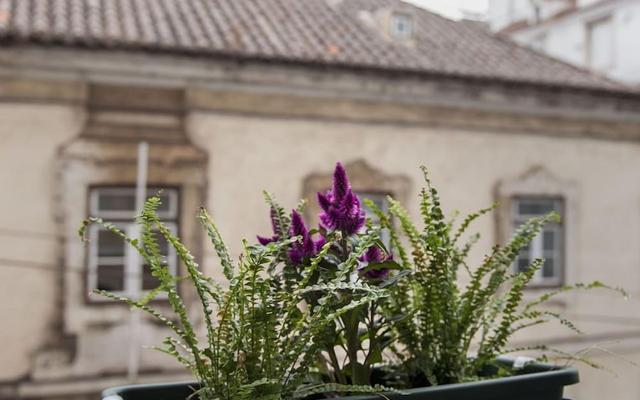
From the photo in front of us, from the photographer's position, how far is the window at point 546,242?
6586 millimetres

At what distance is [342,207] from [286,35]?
519 centimetres

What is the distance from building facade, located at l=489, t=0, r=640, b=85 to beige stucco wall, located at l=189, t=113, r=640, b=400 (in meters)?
2.52

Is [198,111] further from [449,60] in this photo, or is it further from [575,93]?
[575,93]

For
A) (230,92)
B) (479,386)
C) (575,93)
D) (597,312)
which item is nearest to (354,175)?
(230,92)

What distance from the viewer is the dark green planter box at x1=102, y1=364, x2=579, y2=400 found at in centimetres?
78

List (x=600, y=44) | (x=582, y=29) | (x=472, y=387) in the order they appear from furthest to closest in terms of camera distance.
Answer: (x=582, y=29) → (x=600, y=44) → (x=472, y=387)

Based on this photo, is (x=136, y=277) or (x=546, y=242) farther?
(x=546, y=242)

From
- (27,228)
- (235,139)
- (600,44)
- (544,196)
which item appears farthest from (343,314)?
(600,44)

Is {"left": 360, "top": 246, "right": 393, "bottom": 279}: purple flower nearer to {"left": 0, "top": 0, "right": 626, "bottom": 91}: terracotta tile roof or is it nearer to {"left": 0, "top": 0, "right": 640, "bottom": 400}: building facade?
{"left": 0, "top": 0, "right": 640, "bottom": 400}: building facade

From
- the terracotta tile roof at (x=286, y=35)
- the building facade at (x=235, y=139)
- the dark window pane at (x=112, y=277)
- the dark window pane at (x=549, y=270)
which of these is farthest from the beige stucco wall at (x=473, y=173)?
the dark window pane at (x=112, y=277)

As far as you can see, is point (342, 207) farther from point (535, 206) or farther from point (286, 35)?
point (535, 206)

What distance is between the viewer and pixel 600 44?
10781 mm

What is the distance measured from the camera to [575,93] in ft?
21.5

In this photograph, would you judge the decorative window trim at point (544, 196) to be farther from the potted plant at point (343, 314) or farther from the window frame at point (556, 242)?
the potted plant at point (343, 314)
